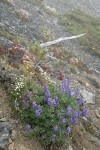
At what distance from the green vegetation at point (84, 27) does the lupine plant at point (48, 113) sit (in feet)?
34.8

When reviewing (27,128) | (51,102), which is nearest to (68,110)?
(51,102)

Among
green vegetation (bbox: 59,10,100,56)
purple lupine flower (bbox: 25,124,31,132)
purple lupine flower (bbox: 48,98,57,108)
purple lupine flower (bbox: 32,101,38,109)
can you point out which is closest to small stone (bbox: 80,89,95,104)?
purple lupine flower (bbox: 48,98,57,108)

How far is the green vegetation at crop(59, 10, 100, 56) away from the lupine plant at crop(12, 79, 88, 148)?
1062 cm

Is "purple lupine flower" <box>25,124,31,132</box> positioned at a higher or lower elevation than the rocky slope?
higher

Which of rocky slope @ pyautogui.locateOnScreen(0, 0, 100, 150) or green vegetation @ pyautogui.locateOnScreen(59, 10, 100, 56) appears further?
green vegetation @ pyautogui.locateOnScreen(59, 10, 100, 56)

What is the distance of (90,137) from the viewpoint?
8531 millimetres

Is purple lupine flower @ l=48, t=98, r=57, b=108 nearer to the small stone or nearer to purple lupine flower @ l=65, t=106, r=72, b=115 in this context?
purple lupine flower @ l=65, t=106, r=72, b=115

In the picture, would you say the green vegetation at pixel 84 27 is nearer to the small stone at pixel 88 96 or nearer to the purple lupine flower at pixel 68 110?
the small stone at pixel 88 96

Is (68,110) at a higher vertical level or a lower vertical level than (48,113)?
higher

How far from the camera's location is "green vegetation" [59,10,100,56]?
18.4 meters

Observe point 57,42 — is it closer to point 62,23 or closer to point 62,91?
point 62,23

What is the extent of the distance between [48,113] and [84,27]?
15.9m

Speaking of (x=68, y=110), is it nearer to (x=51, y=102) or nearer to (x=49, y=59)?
(x=51, y=102)

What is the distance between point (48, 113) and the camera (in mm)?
6992
